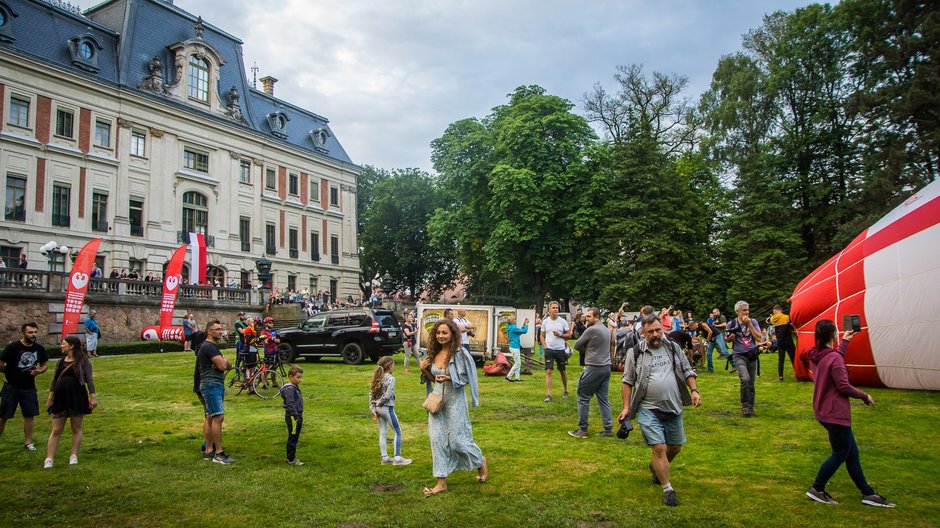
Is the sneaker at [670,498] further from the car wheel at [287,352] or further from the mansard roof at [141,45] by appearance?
the mansard roof at [141,45]

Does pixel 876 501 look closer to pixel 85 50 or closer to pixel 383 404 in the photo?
pixel 383 404

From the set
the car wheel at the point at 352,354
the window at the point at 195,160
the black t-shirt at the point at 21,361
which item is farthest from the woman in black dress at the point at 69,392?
the window at the point at 195,160

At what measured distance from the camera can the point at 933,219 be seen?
1446 centimetres

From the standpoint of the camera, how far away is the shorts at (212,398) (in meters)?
8.98

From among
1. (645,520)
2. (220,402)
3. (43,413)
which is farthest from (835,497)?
(43,413)

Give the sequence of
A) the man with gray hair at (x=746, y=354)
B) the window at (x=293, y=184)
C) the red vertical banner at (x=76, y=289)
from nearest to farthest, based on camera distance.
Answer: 1. the man with gray hair at (x=746, y=354)
2. the red vertical banner at (x=76, y=289)
3. the window at (x=293, y=184)

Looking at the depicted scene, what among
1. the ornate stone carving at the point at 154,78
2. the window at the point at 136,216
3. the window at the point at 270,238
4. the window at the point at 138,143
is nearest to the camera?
the window at the point at 136,216

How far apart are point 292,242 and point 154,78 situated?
16184mm

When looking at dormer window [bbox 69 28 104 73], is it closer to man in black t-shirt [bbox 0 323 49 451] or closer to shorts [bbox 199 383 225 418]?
man in black t-shirt [bbox 0 323 49 451]

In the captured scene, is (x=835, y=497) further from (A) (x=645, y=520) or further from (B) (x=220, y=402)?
(B) (x=220, y=402)

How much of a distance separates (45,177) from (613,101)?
3595 centimetres

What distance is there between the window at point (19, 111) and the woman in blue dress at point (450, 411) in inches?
1484

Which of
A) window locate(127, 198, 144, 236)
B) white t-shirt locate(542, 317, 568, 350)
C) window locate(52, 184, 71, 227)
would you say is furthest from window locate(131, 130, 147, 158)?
white t-shirt locate(542, 317, 568, 350)

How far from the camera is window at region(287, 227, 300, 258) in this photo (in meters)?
53.2
